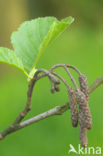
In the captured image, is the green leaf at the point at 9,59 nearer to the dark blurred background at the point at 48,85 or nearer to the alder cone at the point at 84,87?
the alder cone at the point at 84,87

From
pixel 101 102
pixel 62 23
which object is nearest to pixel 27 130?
pixel 101 102

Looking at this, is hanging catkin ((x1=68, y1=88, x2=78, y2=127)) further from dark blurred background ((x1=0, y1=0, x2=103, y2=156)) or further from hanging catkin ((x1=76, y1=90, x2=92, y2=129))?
dark blurred background ((x1=0, y1=0, x2=103, y2=156))

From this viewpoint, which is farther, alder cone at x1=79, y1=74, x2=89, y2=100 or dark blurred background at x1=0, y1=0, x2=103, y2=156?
dark blurred background at x1=0, y1=0, x2=103, y2=156

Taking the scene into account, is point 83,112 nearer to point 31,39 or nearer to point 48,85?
point 31,39

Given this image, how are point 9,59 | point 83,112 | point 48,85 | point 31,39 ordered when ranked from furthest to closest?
point 48,85, point 31,39, point 9,59, point 83,112

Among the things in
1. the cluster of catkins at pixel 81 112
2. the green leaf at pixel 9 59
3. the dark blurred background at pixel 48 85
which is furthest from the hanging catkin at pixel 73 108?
the dark blurred background at pixel 48 85

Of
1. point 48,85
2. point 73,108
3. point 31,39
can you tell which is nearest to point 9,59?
point 31,39

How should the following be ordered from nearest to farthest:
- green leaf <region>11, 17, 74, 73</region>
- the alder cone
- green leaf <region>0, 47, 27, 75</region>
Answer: the alder cone
green leaf <region>0, 47, 27, 75</region>
green leaf <region>11, 17, 74, 73</region>

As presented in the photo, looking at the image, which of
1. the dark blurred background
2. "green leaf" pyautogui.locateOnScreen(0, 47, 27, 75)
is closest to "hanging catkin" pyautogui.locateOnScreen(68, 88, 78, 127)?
"green leaf" pyautogui.locateOnScreen(0, 47, 27, 75)

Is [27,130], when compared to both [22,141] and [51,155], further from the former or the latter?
[51,155]
